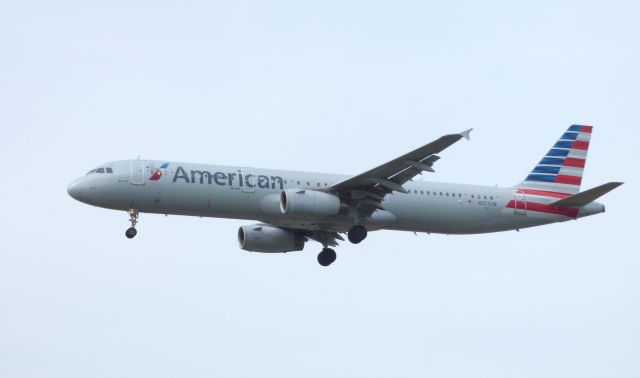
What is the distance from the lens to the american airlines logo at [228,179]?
4750 centimetres

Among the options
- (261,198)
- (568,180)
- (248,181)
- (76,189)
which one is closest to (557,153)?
(568,180)

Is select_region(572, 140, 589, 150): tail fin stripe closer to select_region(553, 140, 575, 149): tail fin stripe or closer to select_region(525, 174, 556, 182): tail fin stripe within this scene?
select_region(553, 140, 575, 149): tail fin stripe

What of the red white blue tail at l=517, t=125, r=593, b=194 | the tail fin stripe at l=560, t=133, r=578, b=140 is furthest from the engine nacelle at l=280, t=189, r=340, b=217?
the tail fin stripe at l=560, t=133, r=578, b=140

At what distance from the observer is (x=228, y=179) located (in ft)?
157

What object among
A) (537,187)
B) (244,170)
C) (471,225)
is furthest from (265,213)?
(537,187)

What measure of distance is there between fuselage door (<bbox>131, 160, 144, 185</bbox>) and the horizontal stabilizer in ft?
60.7

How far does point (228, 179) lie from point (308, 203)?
11.3 ft

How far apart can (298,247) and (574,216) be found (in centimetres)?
1250

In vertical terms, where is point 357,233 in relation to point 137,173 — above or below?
below

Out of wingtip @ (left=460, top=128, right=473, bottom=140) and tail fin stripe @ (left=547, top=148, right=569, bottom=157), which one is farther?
tail fin stripe @ (left=547, top=148, right=569, bottom=157)

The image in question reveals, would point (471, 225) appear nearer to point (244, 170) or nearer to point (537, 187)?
point (537, 187)

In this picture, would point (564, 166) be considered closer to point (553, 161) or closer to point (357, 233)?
point (553, 161)

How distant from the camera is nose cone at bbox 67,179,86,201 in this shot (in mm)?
47344

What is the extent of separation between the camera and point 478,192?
2064 inches
